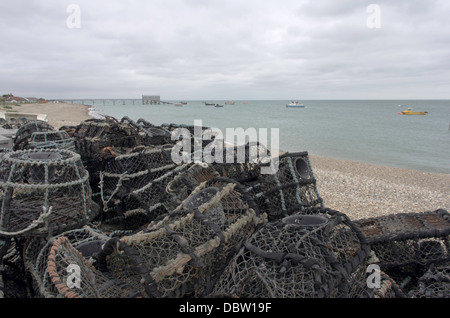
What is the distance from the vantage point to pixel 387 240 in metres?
2.68

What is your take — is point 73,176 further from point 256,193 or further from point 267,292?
point 267,292

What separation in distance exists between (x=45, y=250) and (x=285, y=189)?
7.48ft

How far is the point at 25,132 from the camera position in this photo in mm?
5402

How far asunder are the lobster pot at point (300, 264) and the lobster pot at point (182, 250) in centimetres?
18

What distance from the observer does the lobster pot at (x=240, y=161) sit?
3.57 metres

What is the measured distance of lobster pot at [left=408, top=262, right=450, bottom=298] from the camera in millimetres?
2157

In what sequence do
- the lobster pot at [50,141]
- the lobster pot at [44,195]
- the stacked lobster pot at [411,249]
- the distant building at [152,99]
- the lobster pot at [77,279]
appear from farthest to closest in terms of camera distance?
the distant building at [152,99]
the lobster pot at [50,141]
the stacked lobster pot at [411,249]
the lobster pot at [44,195]
the lobster pot at [77,279]

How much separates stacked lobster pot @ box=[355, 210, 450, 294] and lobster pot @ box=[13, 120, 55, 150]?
5233 millimetres

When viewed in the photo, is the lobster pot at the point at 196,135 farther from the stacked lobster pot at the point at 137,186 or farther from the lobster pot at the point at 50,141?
the lobster pot at the point at 50,141

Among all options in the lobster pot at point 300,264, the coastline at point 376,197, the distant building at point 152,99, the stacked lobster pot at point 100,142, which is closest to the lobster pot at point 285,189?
the lobster pot at point 300,264

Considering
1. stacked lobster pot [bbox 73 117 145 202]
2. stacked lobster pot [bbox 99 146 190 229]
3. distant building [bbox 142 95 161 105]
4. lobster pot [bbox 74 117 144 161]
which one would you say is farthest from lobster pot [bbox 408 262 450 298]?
distant building [bbox 142 95 161 105]

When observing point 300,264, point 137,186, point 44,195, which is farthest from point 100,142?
point 300,264

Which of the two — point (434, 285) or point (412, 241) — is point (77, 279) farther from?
point (412, 241)

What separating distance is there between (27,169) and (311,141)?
22.7 m
